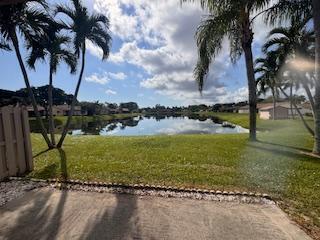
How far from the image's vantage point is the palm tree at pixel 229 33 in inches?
451

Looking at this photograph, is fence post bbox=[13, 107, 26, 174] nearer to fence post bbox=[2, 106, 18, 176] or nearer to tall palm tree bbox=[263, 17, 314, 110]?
fence post bbox=[2, 106, 18, 176]

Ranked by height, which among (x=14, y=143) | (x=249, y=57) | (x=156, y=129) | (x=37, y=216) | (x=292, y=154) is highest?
(x=249, y=57)

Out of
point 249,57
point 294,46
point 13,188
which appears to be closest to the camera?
point 13,188

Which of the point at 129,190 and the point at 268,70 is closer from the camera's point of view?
the point at 129,190

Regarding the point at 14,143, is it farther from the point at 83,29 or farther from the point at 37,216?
the point at 83,29

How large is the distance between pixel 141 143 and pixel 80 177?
605 cm

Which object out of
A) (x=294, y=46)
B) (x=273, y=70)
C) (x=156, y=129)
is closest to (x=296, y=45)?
(x=294, y=46)

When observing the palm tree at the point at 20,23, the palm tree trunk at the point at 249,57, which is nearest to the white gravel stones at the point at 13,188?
the palm tree at the point at 20,23

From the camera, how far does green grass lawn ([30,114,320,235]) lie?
6109 millimetres

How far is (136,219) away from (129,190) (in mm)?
1427

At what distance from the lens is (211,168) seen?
8.12 metres

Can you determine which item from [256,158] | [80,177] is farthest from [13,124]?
[256,158]

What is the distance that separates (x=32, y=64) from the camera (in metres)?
13.9

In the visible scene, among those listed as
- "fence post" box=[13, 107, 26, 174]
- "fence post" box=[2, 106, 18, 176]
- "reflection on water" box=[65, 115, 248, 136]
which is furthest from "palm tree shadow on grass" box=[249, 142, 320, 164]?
"reflection on water" box=[65, 115, 248, 136]
